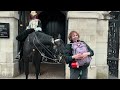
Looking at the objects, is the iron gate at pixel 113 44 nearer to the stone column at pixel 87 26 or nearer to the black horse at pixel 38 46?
the stone column at pixel 87 26

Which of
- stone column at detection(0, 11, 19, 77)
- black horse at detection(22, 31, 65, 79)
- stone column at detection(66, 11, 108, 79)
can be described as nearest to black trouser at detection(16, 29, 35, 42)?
black horse at detection(22, 31, 65, 79)

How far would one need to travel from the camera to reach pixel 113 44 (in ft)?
32.1

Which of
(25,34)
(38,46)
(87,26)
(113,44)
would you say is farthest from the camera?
(113,44)

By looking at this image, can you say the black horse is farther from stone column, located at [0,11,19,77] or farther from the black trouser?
stone column, located at [0,11,19,77]

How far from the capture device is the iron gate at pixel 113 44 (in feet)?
31.7

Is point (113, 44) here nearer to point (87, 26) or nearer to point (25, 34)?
point (87, 26)

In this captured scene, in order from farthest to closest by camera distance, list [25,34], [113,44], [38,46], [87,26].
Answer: [113,44] < [87,26] < [25,34] < [38,46]

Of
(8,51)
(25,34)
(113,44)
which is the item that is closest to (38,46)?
(25,34)

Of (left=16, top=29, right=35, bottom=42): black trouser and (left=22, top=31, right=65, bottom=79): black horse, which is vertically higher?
(left=16, top=29, right=35, bottom=42): black trouser

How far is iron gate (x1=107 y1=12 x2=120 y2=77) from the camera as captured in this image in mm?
9656

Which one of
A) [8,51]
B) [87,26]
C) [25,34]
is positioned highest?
[87,26]
